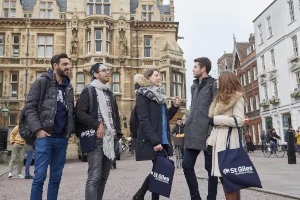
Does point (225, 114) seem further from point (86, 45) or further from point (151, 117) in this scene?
point (86, 45)

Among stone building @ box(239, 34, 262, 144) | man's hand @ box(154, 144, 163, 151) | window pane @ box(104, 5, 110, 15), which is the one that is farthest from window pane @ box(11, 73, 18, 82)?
man's hand @ box(154, 144, 163, 151)

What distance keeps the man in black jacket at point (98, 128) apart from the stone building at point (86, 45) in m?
22.6

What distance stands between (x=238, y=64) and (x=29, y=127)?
41324 mm

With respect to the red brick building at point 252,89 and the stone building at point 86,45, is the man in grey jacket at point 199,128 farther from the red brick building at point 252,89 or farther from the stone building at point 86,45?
the red brick building at point 252,89

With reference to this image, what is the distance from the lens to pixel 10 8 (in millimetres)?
29406

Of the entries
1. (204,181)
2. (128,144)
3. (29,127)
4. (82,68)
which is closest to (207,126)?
(29,127)

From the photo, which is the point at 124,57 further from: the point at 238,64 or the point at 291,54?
the point at 238,64

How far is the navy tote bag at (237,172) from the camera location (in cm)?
379

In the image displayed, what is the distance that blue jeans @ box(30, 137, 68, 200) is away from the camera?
416 centimetres

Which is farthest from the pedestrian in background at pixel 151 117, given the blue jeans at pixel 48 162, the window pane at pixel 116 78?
the window pane at pixel 116 78

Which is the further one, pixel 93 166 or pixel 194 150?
pixel 194 150

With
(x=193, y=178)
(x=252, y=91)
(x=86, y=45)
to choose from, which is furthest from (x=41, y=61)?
(x=193, y=178)

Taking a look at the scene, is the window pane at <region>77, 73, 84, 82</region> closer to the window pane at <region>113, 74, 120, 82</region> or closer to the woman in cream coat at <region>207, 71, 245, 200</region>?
the window pane at <region>113, 74, 120, 82</region>

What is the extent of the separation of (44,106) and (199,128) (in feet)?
7.58
